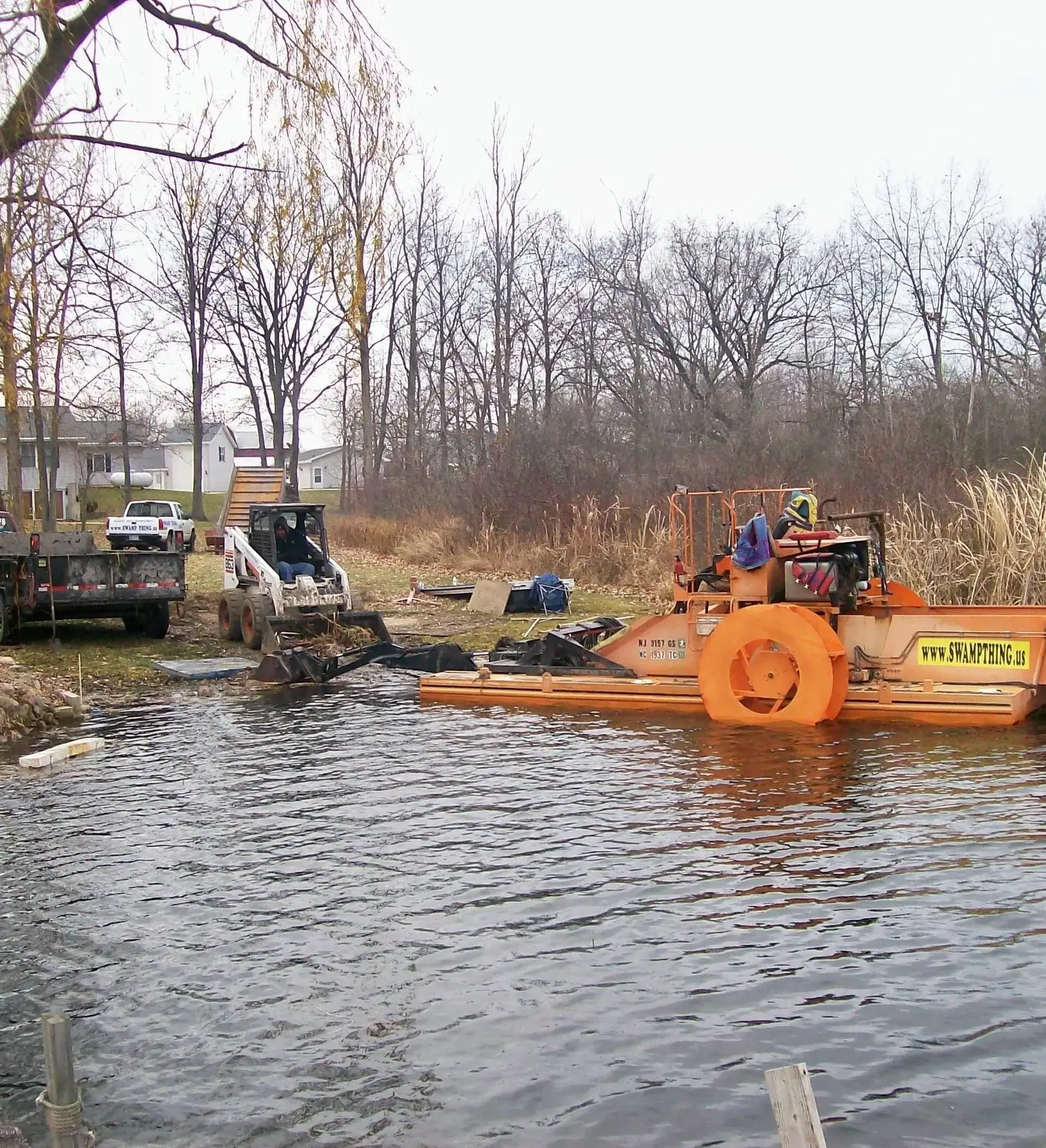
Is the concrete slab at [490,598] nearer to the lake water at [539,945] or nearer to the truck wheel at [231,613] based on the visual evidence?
the truck wheel at [231,613]

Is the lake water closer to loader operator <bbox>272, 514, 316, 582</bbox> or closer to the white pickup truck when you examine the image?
loader operator <bbox>272, 514, 316, 582</bbox>

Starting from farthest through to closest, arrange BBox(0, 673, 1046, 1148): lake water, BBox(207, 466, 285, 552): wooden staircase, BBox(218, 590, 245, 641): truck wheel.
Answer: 1. BBox(207, 466, 285, 552): wooden staircase
2. BBox(218, 590, 245, 641): truck wheel
3. BBox(0, 673, 1046, 1148): lake water

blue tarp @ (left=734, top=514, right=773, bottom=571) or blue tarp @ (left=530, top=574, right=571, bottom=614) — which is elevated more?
blue tarp @ (left=734, top=514, right=773, bottom=571)

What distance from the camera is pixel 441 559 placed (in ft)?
94.7

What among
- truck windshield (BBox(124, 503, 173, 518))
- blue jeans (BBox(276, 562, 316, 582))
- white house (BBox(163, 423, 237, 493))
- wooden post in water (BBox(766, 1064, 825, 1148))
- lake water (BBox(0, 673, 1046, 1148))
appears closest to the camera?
wooden post in water (BBox(766, 1064, 825, 1148))

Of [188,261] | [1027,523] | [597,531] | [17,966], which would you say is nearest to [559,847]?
[17,966]

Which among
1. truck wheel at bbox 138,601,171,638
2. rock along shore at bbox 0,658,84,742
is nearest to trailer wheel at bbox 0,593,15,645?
truck wheel at bbox 138,601,171,638

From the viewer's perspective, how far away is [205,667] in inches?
587

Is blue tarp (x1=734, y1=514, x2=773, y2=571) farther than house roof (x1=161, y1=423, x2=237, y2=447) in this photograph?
No

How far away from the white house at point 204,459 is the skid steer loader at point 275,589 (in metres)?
62.7

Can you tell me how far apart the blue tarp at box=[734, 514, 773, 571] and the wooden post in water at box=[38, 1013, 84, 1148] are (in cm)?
817

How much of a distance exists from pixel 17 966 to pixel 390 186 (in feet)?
28.0

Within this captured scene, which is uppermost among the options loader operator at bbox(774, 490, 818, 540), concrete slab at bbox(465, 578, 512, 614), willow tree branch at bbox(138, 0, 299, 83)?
willow tree branch at bbox(138, 0, 299, 83)

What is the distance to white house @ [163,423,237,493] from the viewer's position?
78.9 m
